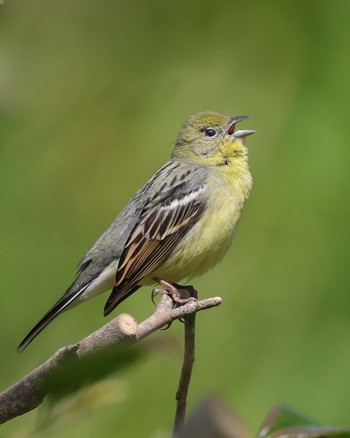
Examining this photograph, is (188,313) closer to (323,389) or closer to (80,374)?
(80,374)

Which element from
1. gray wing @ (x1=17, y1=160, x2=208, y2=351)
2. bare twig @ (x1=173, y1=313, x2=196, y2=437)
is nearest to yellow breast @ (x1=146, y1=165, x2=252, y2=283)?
gray wing @ (x1=17, y1=160, x2=208, y2=351)

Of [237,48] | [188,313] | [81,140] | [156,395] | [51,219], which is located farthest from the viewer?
[237,48]

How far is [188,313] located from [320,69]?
280 cm

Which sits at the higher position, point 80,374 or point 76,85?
point 80,374

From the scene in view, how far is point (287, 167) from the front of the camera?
15.3ft

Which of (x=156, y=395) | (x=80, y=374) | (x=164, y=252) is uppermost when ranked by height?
(x=80, y=374)

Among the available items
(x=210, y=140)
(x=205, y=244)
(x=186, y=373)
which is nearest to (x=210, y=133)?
(x=210, y=140)

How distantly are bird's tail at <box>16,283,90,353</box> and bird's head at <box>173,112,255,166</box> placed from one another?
79 centimetres

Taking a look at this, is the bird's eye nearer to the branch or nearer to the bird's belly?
the bird's belly

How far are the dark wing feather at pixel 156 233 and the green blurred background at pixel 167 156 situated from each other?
1.86ft

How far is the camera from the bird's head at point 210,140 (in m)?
3.96

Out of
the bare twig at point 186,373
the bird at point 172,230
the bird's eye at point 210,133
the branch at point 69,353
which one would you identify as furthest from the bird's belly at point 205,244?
the branch at point 69,353

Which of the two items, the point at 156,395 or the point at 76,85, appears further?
the point at 76,85

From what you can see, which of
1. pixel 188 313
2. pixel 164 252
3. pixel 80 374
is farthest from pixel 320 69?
pixel 80 374
